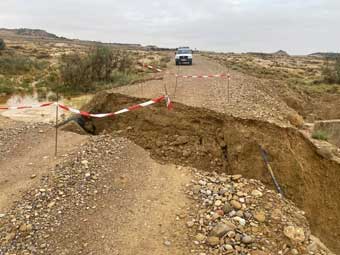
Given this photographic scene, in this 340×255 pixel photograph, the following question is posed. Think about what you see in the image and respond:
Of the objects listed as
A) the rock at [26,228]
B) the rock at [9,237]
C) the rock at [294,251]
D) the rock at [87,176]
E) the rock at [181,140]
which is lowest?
the rock at [9,237]

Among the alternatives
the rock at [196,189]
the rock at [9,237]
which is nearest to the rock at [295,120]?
the rock at [196,189]

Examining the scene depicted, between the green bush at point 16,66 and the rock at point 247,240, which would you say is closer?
the rock at point 247,240

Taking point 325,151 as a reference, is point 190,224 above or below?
below

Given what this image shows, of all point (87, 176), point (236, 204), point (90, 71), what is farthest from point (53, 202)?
point (90, 71)

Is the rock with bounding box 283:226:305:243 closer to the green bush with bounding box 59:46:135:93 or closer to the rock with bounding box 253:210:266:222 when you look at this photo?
the rock with bounding box 253:210:266:222

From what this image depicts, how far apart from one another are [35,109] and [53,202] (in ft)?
37.5

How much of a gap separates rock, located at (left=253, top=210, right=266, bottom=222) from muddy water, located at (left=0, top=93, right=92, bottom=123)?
924 cm


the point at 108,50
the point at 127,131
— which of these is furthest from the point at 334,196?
the point at 108,50

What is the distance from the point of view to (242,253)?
17.1 ft

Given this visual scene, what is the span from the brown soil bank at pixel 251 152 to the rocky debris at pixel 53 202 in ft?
5.31

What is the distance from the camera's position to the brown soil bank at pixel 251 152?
8.00 m

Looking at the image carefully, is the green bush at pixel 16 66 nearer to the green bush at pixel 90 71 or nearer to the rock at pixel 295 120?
the green bush at pixel 90 71

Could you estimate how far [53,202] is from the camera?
6133 mm

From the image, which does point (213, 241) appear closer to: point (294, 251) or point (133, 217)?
point (294, 251)
